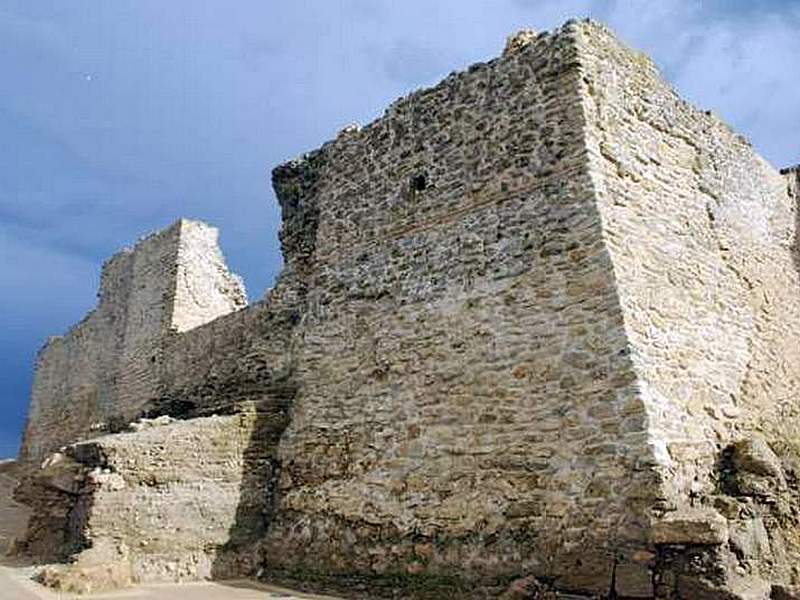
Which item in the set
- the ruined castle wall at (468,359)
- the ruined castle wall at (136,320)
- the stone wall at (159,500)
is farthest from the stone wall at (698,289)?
the ruined castle wall at (136,320)

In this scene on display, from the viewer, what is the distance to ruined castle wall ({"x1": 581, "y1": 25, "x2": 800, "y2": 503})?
7.04 meters

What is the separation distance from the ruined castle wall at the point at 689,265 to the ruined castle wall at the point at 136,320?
10157 mm

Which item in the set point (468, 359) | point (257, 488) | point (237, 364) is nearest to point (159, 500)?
point (257, 488)

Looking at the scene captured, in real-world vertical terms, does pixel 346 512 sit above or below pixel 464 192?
below

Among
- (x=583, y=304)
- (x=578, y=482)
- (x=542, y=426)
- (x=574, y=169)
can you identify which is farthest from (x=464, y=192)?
(x=578, y=482)

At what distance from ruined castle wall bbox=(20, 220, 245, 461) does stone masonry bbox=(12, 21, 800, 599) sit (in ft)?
20.1

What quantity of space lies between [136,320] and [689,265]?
13.0 m

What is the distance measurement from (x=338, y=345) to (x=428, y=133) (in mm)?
2661

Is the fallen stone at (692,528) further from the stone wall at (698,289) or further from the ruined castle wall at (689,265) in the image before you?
the ruined castle wall at (689,265)

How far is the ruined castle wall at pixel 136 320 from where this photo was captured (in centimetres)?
1662

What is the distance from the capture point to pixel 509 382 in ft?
24.5

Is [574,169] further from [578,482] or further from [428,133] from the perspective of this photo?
[578,482]

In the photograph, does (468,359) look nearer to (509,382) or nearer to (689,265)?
(509,382)

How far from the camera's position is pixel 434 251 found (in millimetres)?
8617
